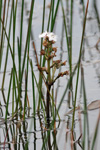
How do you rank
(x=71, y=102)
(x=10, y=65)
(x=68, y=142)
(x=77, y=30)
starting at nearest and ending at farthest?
(x=68, y=142)
(x=71, y=102)
(x=10, y=65)
(x=77, y=30)

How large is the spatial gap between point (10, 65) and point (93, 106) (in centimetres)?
110

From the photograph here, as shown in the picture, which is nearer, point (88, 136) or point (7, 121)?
point (88, 136)

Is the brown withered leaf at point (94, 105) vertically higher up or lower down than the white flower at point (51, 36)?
lower down

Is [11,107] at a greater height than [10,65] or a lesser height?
lesser

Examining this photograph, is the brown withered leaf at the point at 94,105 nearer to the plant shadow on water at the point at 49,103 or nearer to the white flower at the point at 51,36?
the plant shadow on water at the point at 49,103

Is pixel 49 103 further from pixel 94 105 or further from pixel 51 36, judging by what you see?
pixel 51 36

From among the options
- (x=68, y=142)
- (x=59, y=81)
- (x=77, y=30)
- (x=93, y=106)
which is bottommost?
(x=68, y=142)

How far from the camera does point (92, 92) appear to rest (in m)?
2.97

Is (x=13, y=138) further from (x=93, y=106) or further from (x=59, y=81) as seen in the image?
(x=59, y=81)

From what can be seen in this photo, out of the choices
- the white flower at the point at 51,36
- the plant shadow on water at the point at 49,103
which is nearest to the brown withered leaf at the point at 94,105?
the plant shadow on water at the point at 49,103

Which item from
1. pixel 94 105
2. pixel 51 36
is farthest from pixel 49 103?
pixel 51 36

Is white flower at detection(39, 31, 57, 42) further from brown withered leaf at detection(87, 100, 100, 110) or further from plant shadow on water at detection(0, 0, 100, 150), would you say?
brown withered leaf at detection(87, 100, 100, 110)

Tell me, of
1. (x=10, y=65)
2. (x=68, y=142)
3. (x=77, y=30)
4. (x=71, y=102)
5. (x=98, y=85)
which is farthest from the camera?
(x=77, y=30)

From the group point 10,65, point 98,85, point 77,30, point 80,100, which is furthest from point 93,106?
point 77,30
